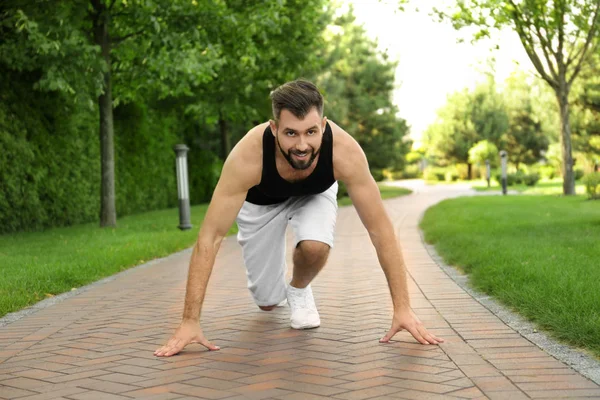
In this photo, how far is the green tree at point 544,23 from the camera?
2023 centimetres

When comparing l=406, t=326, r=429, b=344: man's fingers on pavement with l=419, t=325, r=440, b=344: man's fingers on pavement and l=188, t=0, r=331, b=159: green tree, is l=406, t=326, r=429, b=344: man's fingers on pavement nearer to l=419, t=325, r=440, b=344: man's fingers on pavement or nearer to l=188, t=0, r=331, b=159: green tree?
l=419, t=325, r=440, b=344: man's fingers on pavement

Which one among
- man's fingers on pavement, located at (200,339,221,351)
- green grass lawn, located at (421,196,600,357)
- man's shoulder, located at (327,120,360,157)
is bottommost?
man's fingers on pavement, located at (200,339,221,351)

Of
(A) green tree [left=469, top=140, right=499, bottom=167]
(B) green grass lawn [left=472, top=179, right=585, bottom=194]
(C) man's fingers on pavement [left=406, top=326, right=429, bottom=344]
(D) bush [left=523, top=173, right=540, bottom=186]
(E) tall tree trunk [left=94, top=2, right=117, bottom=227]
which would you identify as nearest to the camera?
(C) man's fingers on pavement [left=406, top=326, right=429, bottom=344]

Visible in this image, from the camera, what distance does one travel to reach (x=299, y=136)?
4.70 meters

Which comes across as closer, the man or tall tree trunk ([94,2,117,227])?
the man

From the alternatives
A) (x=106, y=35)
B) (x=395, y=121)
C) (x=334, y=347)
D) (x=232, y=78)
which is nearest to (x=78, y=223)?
(x=106, y=35)

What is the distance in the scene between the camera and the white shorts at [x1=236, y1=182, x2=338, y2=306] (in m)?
5.46

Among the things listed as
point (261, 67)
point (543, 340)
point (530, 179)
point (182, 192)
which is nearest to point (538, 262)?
point (543, 340)

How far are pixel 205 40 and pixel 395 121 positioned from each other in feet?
76.4

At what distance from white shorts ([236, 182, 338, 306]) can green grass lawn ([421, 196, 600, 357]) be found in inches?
57.3

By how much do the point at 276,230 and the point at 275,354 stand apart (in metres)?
1.03

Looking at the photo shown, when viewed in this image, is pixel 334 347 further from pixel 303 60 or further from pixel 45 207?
pixel 303 60

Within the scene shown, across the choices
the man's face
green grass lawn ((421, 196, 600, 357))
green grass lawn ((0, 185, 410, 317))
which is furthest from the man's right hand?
green grass lawn ((0, 185, 410, 317))

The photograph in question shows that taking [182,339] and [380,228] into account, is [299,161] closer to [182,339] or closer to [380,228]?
[380,228]
